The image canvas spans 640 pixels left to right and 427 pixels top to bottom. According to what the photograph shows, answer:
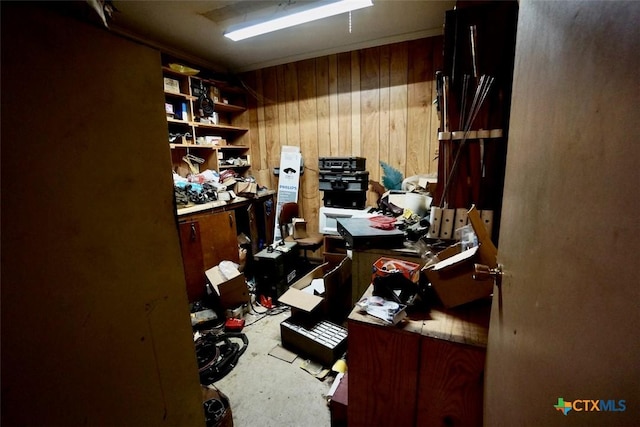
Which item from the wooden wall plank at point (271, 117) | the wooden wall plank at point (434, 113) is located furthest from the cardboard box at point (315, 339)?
the wooden wall plank at point (271, 117)

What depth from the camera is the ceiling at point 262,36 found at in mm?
2412

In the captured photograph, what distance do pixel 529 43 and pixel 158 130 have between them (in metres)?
0.89

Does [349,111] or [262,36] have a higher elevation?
[262,36]

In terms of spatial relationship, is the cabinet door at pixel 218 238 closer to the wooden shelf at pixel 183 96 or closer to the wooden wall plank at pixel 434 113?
the wooden shelf at pixel 183 96

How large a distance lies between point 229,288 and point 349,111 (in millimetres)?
2453

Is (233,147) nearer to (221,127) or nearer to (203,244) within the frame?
(221,127)

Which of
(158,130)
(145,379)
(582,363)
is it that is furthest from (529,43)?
(145,379)

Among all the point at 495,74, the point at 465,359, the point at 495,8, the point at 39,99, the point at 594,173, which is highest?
the point at 495,8

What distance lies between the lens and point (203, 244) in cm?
268

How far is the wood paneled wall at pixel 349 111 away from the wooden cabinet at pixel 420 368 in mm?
2409

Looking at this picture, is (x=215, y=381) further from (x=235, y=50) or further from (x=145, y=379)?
(x=235, y=50)

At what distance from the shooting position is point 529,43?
2.26ft
